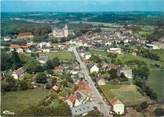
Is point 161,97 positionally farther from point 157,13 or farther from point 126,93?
point 157,13

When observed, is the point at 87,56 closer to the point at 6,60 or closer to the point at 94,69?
the point at 94,69

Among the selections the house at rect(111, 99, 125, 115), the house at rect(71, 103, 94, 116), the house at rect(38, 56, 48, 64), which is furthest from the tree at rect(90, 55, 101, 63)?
the house at rect(71, 103, 94, 116)

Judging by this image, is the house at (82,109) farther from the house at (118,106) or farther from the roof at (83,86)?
the roof at (83,86)

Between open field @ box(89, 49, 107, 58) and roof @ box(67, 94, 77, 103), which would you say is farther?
open field @ box(89, 49, 107, 58)

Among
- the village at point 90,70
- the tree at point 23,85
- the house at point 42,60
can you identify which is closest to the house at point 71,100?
the village at point 90,70

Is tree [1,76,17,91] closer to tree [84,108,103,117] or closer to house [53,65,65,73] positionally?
house [53,65,65,73]

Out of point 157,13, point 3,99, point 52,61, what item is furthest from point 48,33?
point 157,13

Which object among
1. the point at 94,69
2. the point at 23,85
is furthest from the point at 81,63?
the point at 23,85
